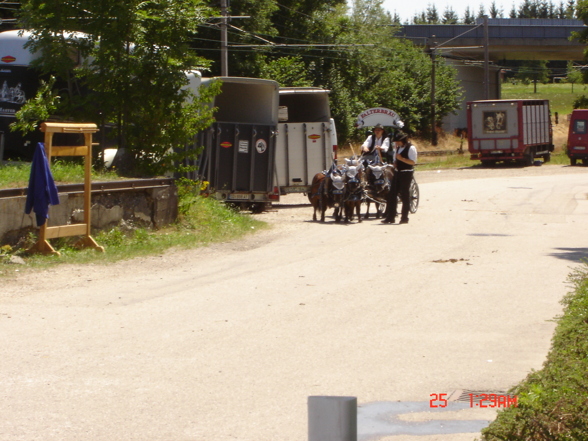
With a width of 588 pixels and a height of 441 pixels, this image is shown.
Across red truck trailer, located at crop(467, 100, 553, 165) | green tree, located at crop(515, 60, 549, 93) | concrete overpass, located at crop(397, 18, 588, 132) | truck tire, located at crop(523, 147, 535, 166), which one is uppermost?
green tree, located at crop(515, 60, 549, 93)

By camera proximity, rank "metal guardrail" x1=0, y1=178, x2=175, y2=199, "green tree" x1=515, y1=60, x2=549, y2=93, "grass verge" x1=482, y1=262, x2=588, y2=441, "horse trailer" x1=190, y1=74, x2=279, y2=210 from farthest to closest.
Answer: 1. "green tree" x1=515, y1=60, x2=549, y2=93
2. "horse trailer" x1=190, y1=74, x2=279, y2=210
3. "metal guardrail" x1=0, y1=178, x2=175, y2=199
4. "grass verge" x1=482, y1=262, x2=588, y2=441

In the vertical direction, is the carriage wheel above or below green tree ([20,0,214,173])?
below

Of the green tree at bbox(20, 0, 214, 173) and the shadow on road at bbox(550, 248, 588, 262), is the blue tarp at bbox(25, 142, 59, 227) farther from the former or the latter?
the shadow on road at bbox(550, 248, 588, 262)

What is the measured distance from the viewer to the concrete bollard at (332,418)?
2.66m

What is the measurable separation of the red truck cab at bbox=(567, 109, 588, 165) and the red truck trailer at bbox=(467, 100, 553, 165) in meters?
1.94

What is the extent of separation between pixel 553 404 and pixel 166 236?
32.2ft

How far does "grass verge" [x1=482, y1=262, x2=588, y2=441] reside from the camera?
161 inches

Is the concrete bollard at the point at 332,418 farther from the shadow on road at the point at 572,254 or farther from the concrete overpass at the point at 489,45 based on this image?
the concrete overpass at the point at 489,45

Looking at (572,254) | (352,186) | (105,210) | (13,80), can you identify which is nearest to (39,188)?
(105,210)

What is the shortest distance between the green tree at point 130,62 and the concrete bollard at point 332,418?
1253cm

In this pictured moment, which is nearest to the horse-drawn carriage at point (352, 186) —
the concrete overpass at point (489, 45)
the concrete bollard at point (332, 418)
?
the concrete bollard at point (332, 418)

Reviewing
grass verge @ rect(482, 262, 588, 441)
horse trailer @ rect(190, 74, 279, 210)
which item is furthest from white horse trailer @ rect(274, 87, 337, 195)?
grass verge @ rect(482, 262, 588, 441)

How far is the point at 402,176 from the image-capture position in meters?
16.7
